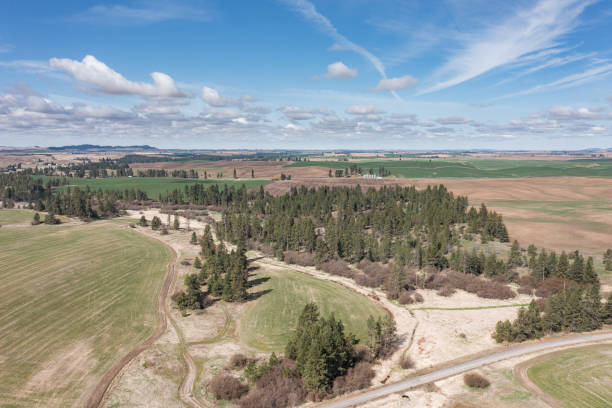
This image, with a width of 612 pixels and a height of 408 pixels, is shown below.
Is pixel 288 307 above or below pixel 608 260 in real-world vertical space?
below

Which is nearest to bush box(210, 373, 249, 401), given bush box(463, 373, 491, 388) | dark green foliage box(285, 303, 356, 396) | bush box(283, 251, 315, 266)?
dark green foliage box(285, 303, 356, 396)

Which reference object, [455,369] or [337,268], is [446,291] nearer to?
[337,268]

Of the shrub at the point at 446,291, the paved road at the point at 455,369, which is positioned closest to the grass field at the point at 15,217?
the paved road at the point at 455,369

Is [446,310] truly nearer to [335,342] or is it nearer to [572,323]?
[572,323]

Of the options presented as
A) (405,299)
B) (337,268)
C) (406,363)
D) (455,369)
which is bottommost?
(405,299)

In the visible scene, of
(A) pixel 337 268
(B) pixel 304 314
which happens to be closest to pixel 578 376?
(B) pixel 304 314

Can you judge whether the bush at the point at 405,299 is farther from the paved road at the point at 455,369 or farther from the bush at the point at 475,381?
the bush at the point at 475,381
